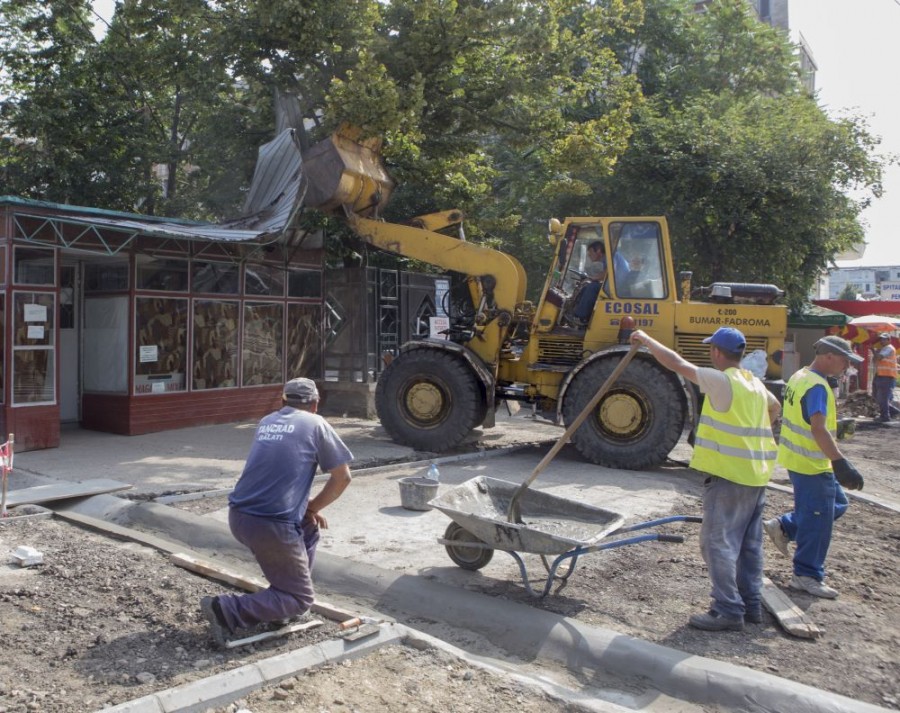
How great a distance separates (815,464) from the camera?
19.1 feet

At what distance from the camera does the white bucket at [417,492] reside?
7.73 meters

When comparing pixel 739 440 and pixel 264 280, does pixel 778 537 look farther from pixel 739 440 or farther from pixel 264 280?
pixel 264 280

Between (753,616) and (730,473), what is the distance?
3.00 feet

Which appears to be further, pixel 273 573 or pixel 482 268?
pixel 482 268

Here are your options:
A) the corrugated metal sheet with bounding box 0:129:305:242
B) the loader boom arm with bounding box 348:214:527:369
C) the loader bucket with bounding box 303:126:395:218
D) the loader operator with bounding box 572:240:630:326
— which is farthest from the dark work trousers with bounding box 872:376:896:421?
the corrugated metal sheet with bounding box 0:129:305:242

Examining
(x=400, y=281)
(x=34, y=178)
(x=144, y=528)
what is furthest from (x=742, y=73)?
(x=144, y=528)

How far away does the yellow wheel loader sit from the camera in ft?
33.4

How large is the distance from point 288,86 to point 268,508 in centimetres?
1087

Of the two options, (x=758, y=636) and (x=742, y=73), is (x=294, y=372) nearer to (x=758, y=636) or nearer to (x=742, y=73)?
(x=758, y=636)

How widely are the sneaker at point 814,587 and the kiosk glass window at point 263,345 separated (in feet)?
31.7

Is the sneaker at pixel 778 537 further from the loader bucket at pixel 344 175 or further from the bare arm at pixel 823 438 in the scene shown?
the loader bucket at pixel 344 175

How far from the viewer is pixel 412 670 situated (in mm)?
4559

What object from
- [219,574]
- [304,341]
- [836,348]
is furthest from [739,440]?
[304,341]

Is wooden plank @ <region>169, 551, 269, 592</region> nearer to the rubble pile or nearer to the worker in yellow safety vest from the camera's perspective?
the worker in yellow safety vest
